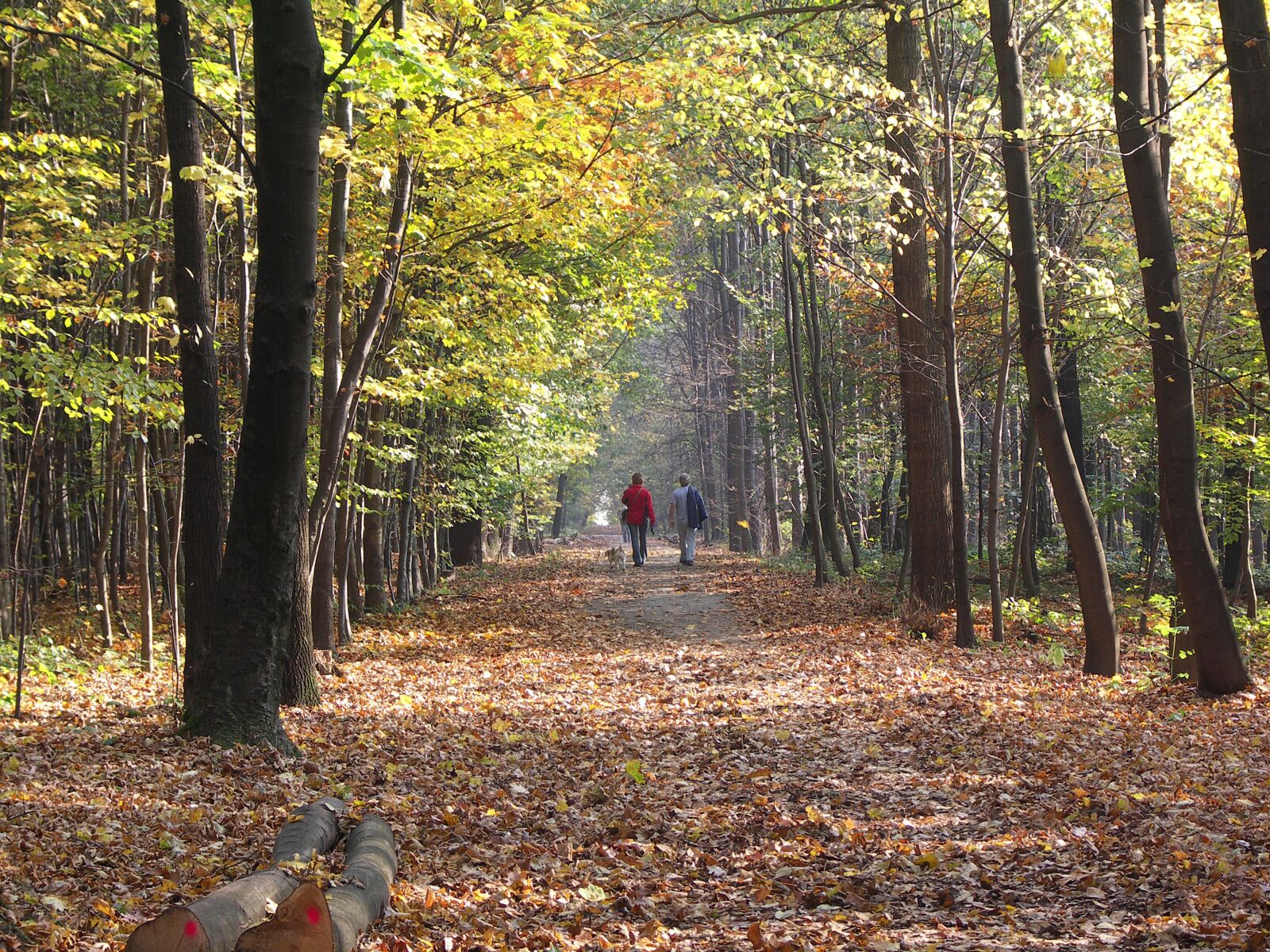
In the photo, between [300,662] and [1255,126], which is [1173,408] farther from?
[300,662]

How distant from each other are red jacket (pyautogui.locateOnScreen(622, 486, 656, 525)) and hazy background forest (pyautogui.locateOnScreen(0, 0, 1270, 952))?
10.8 feet

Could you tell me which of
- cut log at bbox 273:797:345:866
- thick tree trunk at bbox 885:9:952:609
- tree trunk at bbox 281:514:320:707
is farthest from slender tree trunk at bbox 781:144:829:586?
cut log at bbox 273:797:345:866

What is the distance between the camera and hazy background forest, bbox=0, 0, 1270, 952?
22.3ft

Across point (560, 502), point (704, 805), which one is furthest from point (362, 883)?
point (560, 502)

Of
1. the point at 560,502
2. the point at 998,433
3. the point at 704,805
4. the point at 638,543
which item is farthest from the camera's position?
the point at 560,502

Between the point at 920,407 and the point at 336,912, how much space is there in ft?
40.6

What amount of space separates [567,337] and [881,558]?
1069cm

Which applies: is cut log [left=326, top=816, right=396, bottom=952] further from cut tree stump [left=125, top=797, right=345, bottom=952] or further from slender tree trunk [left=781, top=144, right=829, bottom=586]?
slender tree trunk [left=781, top=144, right=829, bottom=586]

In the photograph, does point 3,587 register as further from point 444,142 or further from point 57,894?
point 57,894

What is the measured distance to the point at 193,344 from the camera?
326 inches

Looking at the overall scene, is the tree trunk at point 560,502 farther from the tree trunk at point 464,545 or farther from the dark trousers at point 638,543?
the dark trousers at point 638,543

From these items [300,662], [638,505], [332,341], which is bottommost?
[300,662]

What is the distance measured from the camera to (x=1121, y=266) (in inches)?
883

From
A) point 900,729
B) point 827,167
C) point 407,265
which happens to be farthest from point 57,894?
point 827,167
